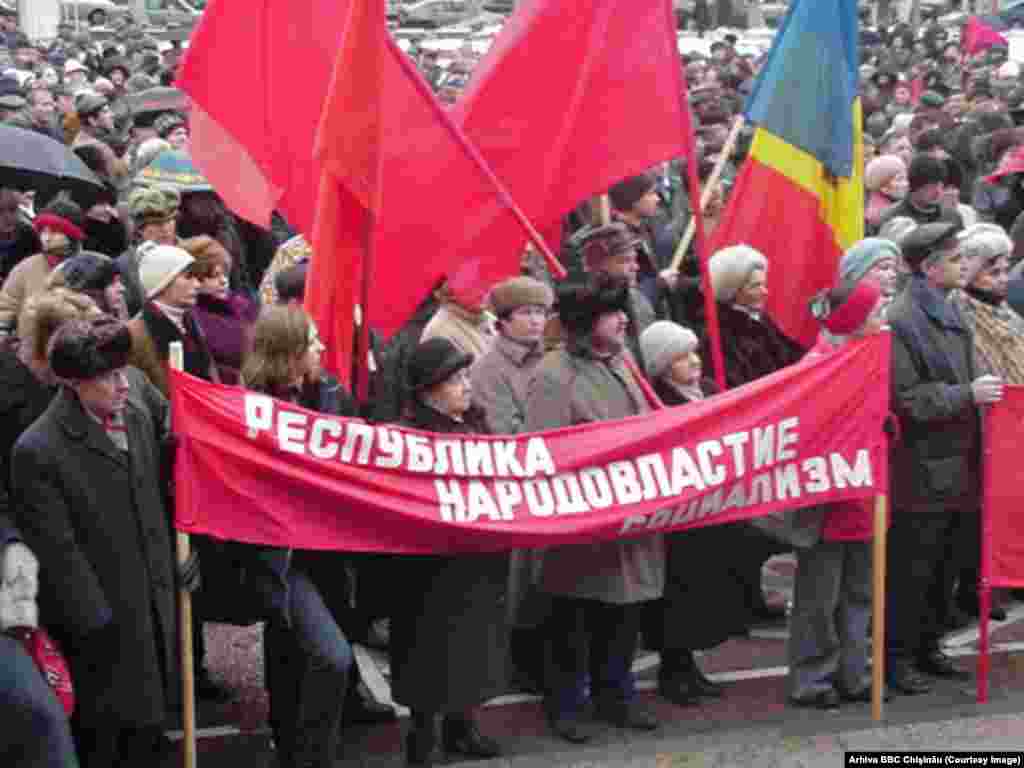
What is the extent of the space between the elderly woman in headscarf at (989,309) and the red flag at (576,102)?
130 cm

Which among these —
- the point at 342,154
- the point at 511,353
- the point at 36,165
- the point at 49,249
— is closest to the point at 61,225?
the point at 49,249

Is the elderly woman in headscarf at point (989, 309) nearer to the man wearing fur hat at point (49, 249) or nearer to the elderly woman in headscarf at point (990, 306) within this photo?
the elderly woman in headscarf at point (990, 306)

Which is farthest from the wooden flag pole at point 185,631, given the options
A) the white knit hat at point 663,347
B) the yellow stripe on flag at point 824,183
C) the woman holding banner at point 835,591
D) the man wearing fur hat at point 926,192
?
the man wearing fur hat at point 926,192

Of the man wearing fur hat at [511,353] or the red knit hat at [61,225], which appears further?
the red knit hat at [61,225]

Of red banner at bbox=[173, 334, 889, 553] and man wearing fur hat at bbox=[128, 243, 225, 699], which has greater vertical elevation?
man wearing fur hat at bbox=[128, 243, 225, 699]

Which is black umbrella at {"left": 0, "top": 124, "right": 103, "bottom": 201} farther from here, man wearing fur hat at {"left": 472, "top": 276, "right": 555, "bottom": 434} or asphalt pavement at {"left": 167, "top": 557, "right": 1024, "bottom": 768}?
man wearing fur hat at {"left": 472, "top": 276, "right": 555, "bottom": 434}

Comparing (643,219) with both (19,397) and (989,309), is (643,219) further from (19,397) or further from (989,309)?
(19,397)

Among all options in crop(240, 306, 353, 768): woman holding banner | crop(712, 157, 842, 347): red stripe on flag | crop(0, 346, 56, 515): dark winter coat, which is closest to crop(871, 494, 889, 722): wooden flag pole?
crop(712, 157, 842, 347): red stripe on flag

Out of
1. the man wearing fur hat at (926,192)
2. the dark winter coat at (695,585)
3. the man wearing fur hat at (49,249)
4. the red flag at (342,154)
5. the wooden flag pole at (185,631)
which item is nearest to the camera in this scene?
the wooden flag pole at (185,631)

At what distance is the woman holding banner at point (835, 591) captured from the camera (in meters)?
7.46

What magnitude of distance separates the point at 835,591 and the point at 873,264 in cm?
126

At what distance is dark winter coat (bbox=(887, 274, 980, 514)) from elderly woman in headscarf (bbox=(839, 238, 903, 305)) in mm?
176

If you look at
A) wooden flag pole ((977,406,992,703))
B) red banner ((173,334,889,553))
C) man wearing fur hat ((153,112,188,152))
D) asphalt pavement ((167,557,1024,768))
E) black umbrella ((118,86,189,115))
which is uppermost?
black umbrella ((118,86,189,115))

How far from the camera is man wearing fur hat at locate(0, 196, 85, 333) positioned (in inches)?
327
